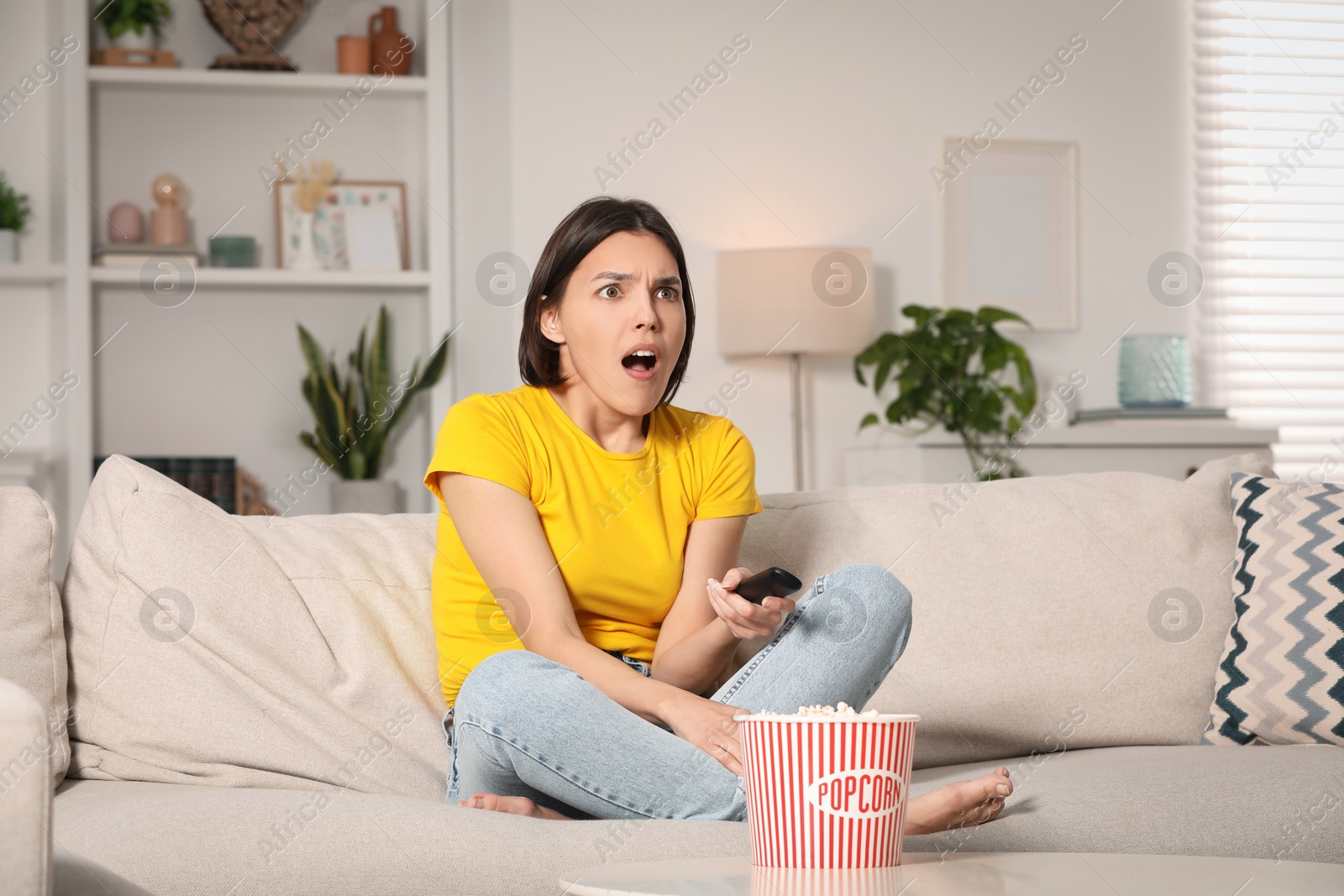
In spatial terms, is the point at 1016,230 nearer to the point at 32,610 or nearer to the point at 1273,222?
the point at 1273,222

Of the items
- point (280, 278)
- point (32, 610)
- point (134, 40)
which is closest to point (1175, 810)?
point (32, 610)

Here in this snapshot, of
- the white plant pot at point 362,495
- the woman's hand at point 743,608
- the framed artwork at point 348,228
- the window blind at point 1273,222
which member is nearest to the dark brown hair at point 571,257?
the woman's hand at point 743,608

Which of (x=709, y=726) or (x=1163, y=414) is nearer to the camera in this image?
(x=709, y=726)

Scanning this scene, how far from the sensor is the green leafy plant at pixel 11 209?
12.0ft

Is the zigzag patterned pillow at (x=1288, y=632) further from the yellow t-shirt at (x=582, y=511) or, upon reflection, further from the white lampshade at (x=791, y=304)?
the white lampshade at (x=791, y=304)

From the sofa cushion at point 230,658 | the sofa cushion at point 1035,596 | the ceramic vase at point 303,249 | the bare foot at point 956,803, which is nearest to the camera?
the bare foot at point 956,803

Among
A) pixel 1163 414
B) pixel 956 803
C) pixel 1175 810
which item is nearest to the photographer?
pixel 956 803

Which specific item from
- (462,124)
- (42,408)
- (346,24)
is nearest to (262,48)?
(346,24)

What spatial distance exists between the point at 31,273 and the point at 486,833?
10.0ft

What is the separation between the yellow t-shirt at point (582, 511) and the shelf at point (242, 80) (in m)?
2.50

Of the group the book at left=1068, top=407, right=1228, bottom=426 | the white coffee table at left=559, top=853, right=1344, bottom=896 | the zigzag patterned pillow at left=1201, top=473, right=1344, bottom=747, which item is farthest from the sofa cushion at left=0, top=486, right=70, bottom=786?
the book at left=1068, top=407, right=1228, bottom=426

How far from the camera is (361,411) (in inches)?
154

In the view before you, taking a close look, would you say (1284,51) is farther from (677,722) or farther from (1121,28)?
(677,722)

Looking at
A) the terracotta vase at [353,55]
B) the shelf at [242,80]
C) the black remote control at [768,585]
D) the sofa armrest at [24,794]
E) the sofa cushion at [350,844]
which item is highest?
the terracotta vase at [353,55]
